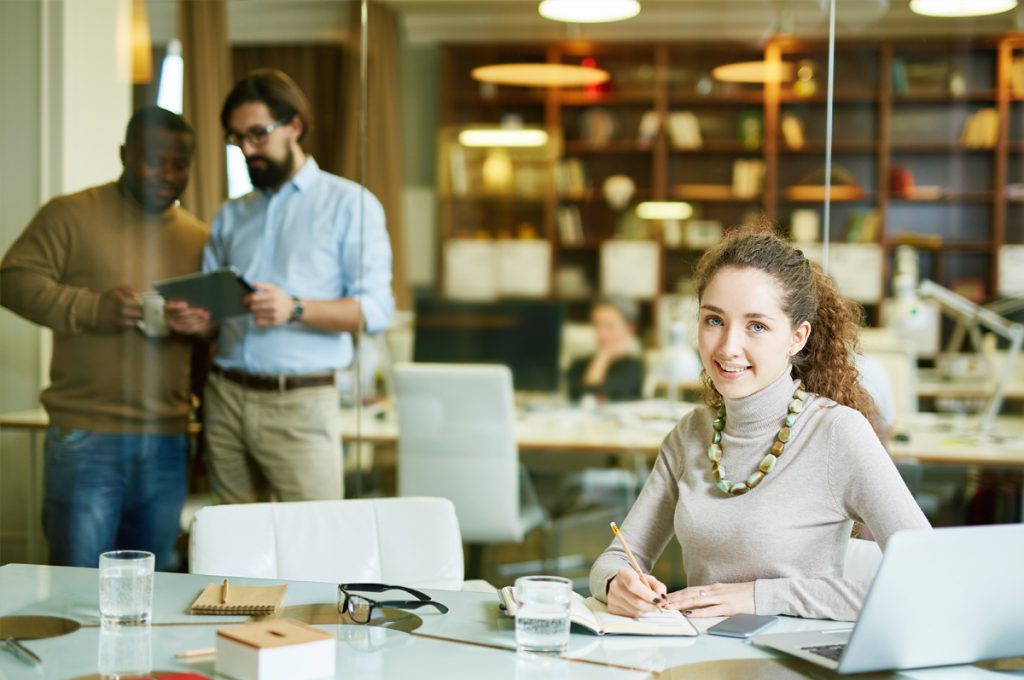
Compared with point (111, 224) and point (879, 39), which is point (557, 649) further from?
point (879, 39)

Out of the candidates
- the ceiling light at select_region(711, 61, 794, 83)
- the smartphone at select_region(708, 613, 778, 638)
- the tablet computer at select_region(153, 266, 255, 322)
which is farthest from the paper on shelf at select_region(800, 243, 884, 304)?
the smartphone at select_region(708, 613, 778, 638)

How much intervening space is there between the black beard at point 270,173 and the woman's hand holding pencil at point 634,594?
6.40ft

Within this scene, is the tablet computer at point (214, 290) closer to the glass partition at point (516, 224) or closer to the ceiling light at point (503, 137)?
the glass partition at point (516, 224)

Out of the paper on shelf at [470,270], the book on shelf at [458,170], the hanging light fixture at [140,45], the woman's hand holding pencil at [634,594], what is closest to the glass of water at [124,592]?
the woman's hand holding pencil at [634,594]

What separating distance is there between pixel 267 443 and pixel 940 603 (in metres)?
2.21

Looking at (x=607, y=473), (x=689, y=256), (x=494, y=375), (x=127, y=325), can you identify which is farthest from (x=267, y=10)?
(x=689, y=256)

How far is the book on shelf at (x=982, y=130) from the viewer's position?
369cm

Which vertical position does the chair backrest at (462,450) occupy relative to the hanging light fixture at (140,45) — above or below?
below

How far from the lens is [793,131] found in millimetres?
4453

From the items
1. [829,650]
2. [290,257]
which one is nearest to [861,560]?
[829,650]

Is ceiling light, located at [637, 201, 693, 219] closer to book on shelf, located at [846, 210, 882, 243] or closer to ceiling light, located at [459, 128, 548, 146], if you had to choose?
ceiling light, located at [459, 128, 548, 146]

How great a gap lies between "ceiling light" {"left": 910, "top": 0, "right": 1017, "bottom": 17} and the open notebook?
272 cm

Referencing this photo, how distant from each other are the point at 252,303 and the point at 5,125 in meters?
0.99

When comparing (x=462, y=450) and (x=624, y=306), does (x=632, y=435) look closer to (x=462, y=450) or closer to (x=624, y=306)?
(x=462, y=450)
